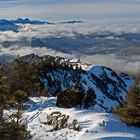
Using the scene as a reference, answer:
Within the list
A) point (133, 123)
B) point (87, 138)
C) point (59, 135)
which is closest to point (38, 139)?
point (59, 135)

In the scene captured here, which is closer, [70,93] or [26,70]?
[70,93]

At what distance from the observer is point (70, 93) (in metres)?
67.1

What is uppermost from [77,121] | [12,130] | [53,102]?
[12,130]

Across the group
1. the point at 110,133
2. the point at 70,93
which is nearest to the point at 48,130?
the point at 110,133

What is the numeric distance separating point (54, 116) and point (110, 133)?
390 inches

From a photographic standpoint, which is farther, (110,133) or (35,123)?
(35,123)

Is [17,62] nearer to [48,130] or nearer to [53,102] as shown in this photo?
[53,102]

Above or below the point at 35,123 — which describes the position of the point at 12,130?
above

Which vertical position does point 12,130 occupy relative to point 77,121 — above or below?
above

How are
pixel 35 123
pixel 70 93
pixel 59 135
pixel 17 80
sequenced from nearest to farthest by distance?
pixel 59 135
pixel 35 123
pixel 70 93
pixel 17 80

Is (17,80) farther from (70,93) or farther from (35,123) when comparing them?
(35,123)

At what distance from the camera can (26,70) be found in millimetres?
87000

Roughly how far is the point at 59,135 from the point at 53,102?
28804 millimetres

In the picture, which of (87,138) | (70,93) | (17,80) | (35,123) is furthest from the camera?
(17,80)
